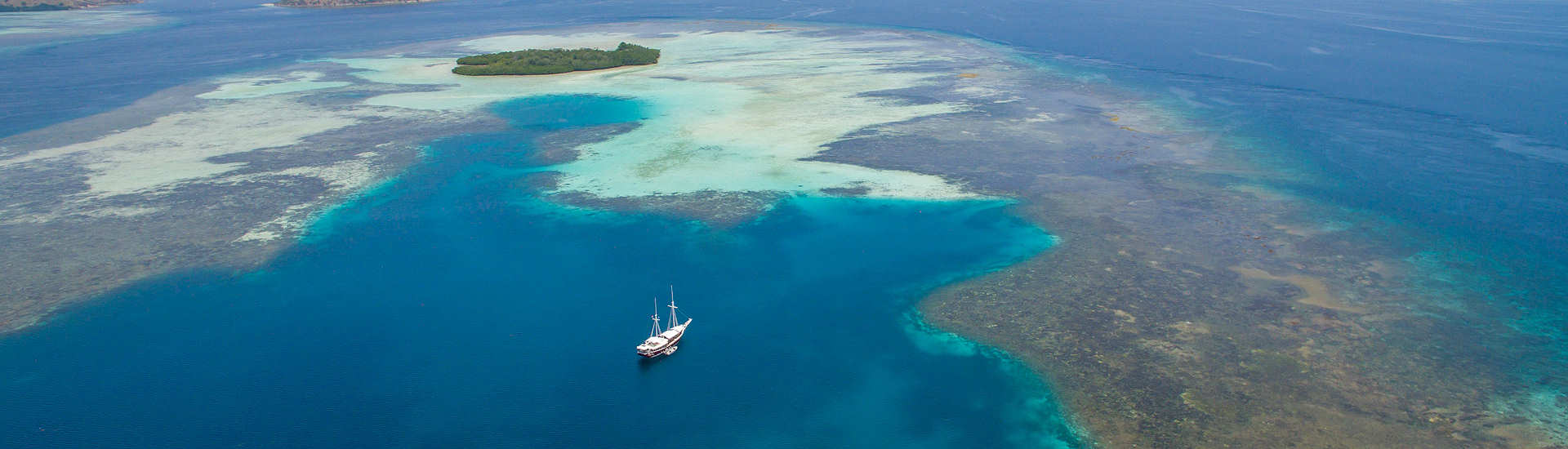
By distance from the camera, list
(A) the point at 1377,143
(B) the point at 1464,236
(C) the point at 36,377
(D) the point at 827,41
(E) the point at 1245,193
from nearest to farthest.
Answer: (C) the point at 36,377
(B) the point at 1464,236
(E) the point at 1245,193
(A) the point at 1377,143
(D) the point at 827,41

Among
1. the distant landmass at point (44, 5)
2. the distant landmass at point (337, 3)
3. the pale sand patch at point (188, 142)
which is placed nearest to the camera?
the pale sand patch at point (188, 142)

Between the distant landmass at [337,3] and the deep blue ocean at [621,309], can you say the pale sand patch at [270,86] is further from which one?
the distant landmass at [337,3]

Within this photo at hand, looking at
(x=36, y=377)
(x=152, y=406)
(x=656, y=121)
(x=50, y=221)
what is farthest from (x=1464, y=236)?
(x=50, y=221)

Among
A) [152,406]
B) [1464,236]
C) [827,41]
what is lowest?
[152,406]

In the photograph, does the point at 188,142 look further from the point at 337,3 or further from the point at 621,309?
the point at 337,3

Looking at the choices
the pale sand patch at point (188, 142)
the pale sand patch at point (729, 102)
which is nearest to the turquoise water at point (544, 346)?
the pale sand patch at point (729, 102)

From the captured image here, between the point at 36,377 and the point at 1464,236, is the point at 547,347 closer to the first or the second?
the point at 36,377

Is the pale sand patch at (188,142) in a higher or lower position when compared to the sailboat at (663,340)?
higher
